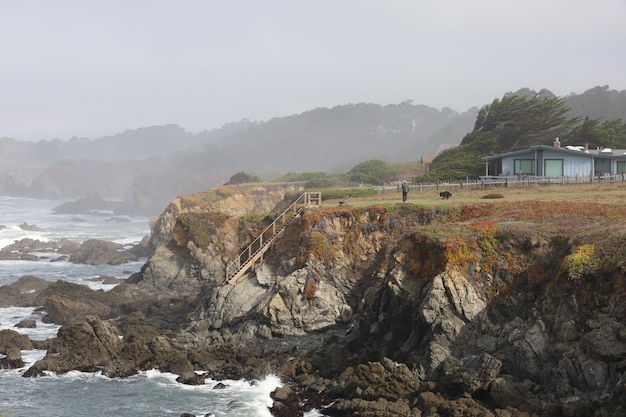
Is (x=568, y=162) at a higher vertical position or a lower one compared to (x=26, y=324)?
higher

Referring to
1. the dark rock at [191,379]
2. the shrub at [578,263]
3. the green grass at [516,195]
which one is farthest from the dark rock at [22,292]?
the shrub at [578,263]

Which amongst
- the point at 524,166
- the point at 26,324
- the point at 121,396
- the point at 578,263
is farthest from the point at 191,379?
the point at 524,166

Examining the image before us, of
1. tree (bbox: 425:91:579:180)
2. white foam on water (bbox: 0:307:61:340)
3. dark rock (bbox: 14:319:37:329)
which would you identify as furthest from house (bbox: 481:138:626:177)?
dark rock (bbox: 14:319:37:329)

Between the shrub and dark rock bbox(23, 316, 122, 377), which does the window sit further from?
dark rock bbox(23, 316, 122, 377)

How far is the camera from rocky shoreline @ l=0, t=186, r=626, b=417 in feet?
72.9

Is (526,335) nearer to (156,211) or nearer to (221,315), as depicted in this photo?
(221,315)

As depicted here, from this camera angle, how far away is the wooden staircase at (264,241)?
37625mm

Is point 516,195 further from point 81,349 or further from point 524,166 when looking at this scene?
point 81,349

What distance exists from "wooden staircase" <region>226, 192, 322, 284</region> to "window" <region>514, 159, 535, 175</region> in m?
16.2

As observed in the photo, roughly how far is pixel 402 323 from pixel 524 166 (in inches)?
1025

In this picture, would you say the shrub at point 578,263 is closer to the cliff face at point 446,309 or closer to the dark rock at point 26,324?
the cliff face at point 446,309

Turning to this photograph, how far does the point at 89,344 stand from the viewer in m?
31.8

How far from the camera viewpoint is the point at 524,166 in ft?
164

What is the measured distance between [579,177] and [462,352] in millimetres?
25367
